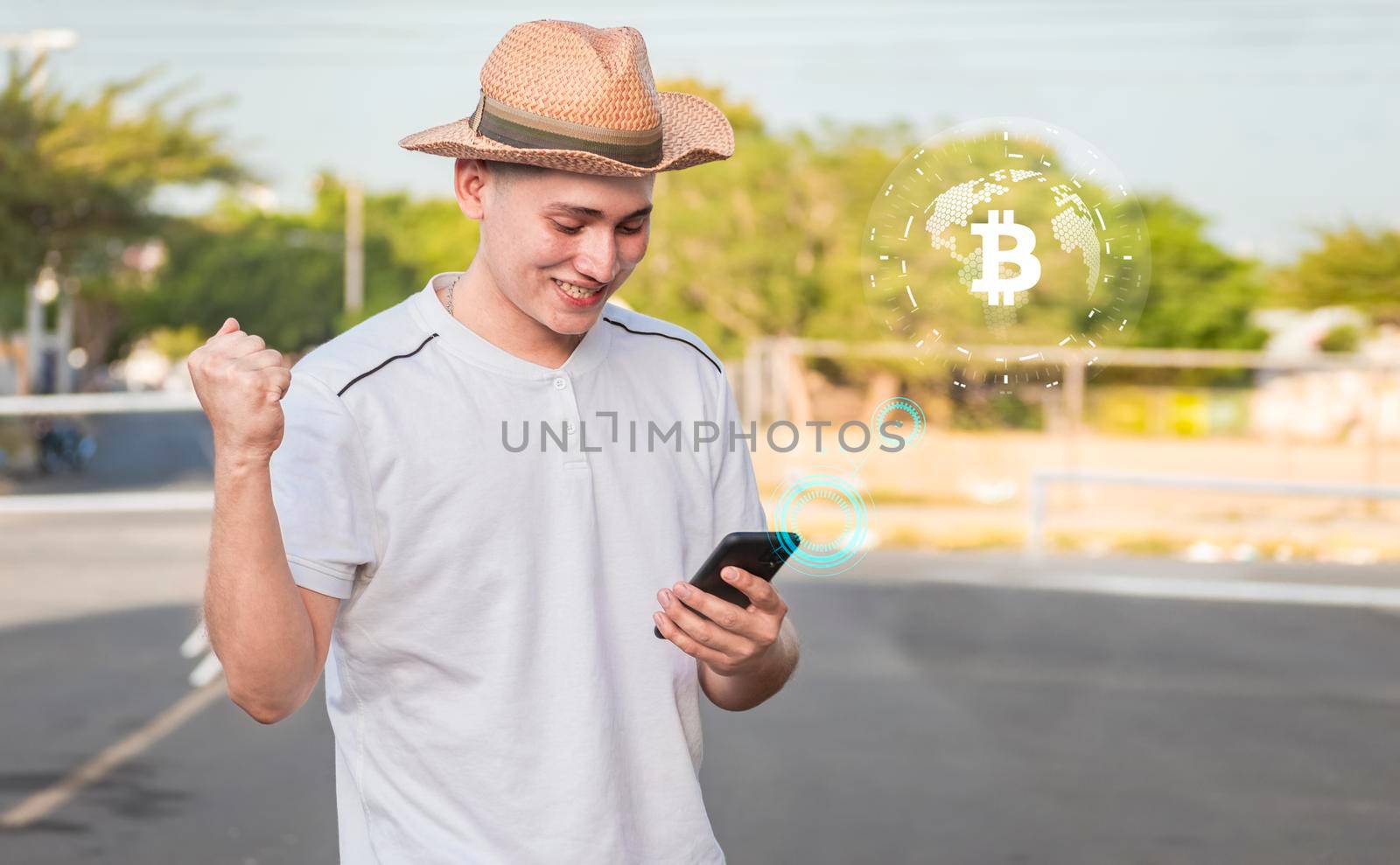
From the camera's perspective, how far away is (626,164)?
1995 mm

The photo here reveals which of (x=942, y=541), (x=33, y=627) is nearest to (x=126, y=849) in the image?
(x=33, y=627)

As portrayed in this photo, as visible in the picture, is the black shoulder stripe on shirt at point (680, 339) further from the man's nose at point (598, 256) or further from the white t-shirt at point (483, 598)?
the man's nose at point (598, 256)

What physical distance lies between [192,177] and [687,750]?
1205 inches

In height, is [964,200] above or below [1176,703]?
above

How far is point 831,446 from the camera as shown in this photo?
22.9m

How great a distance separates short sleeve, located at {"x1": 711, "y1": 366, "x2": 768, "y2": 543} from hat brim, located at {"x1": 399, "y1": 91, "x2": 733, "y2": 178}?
1.17ft

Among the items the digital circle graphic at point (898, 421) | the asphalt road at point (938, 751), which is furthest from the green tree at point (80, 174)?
the digital circle graphic at point (898, 421)

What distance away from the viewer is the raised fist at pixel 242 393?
170 cm

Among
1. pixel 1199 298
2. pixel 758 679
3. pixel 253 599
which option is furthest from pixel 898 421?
pixel 1199 298

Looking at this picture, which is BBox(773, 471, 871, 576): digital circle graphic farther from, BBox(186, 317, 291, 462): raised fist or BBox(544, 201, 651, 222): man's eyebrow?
BBox(186, 317, 291, 462): raised fist

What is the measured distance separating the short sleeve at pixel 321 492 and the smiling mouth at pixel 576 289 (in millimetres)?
316

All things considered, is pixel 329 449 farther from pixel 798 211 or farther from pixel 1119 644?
pixel 798 211

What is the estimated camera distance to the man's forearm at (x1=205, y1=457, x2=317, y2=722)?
1.73 m

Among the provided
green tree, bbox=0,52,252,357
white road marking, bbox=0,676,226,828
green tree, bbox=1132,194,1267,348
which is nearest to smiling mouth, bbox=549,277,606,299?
white road marking, bbox=0,676,226,828
